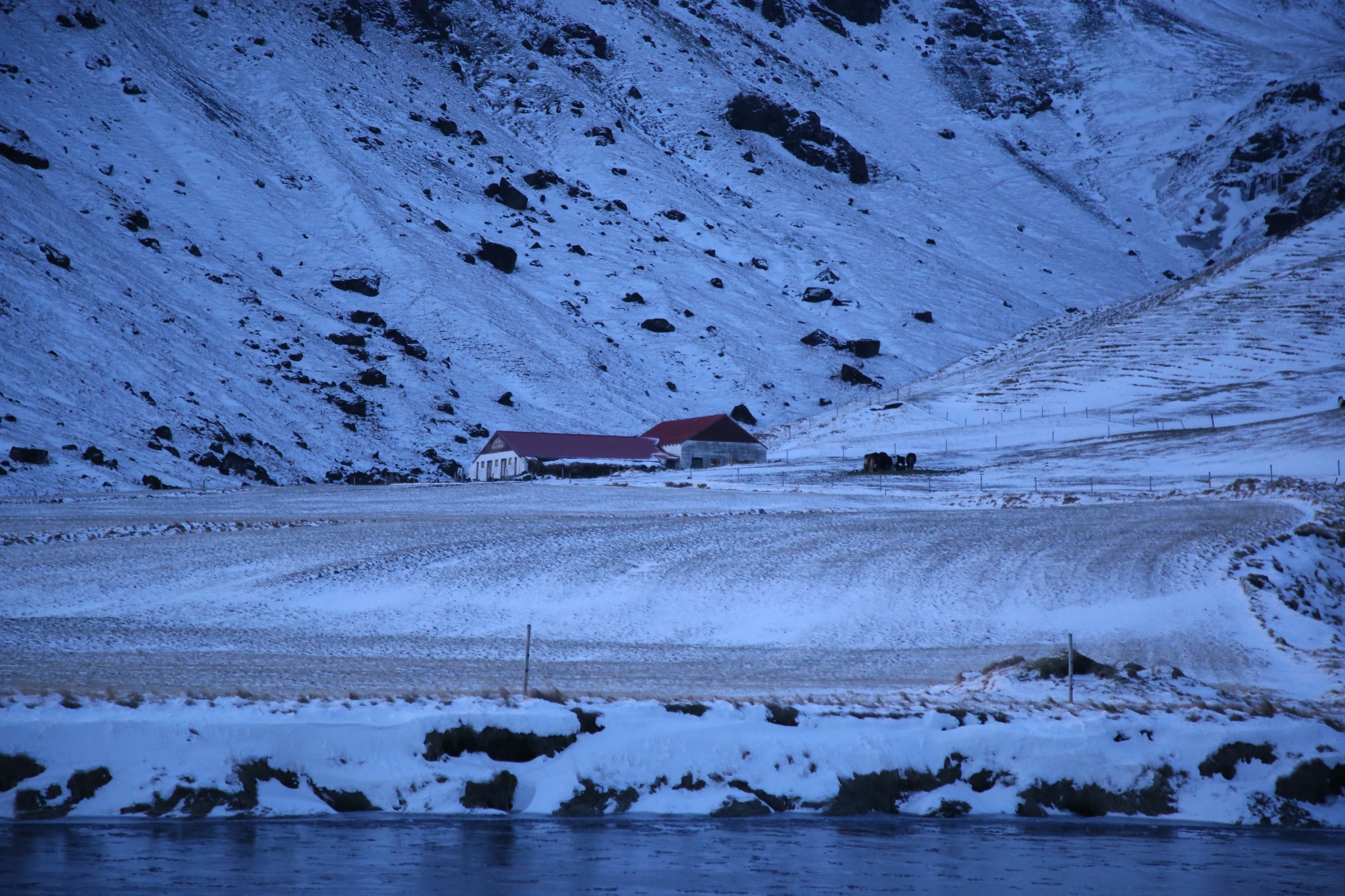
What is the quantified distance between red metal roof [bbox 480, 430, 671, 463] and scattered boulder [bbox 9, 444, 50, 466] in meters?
31.1

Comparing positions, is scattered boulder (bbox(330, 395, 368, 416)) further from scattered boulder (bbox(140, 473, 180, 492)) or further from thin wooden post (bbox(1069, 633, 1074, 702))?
thin wooden post (bbox(1069, 633, 1074, 702))

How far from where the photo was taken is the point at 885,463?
63500 millimetres

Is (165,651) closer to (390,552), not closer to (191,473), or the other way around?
(390,552)

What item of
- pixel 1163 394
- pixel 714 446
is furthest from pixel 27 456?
pixel 1163 394

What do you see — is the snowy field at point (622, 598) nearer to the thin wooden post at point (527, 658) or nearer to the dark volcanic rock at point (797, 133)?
the thin wooden post at point (527, 658)

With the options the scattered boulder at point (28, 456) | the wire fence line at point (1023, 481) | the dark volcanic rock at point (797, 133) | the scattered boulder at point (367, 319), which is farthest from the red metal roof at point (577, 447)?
the dark volcanic rock at point (797, 133)

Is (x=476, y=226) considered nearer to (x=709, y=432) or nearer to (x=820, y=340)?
(x=820, y=340)

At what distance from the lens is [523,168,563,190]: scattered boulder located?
457 ft

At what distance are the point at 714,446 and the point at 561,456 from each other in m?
12.4

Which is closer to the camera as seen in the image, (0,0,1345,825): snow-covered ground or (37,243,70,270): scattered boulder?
(0,0,1345,825): snow-covered ground

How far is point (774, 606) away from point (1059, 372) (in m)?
75.2

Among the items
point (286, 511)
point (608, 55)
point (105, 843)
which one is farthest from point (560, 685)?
point (608, 55)

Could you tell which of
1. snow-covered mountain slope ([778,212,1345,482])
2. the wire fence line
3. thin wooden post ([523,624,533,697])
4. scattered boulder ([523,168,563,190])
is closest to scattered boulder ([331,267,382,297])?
scattered boulder ([523,168,563,190])

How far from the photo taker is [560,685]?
15.7m
